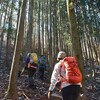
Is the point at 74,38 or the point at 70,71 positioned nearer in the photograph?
the point at 70,71

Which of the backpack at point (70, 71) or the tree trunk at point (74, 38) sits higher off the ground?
the tree trunk at point (74, 38)

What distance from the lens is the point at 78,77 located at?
583 cm

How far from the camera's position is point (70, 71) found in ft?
19.2

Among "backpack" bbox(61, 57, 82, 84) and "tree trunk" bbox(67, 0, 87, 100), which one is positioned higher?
"tree trunk" bbox(67, 0, 87, 100)

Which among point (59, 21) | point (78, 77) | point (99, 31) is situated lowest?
point (78, 77)

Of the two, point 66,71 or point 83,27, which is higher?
point 83,27

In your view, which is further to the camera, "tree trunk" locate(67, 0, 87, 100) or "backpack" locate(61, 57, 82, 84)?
"tree trunk" locate(67, 0, 87, 100)

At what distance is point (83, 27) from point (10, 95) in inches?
580

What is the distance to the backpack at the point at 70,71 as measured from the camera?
19.0 feet

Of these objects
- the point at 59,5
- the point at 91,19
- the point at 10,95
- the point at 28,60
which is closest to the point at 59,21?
the point at 59,5

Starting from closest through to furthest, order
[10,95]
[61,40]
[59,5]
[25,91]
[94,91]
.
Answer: [10,95] → [25,91] → [94,91] → [59,5] → [61,40]

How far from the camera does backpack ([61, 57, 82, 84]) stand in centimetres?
578

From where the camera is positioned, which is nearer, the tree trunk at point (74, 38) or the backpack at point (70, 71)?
the backpack at point (70, 71)

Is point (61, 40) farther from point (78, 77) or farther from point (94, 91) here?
point (78, 77)
